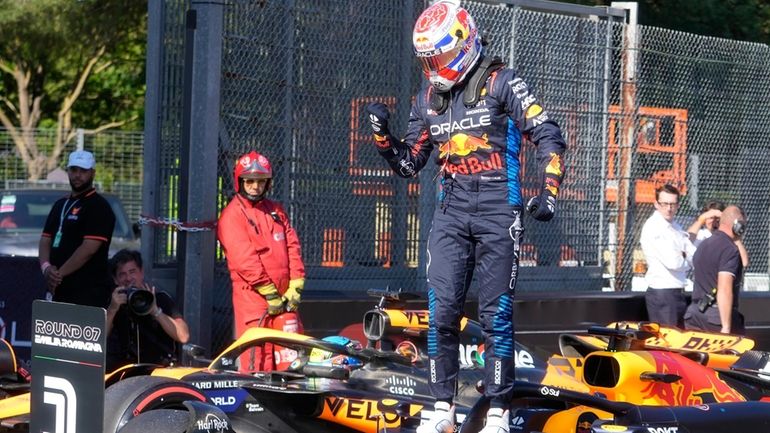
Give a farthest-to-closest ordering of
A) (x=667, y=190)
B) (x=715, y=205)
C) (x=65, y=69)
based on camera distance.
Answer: (x=65, y=69), (x=715, y=205), (x=667, y=190)

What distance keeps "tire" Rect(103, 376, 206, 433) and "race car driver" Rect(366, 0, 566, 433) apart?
114cm

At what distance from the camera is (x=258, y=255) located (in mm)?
8391

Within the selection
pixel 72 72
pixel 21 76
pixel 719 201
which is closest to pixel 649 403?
pixel 719 201

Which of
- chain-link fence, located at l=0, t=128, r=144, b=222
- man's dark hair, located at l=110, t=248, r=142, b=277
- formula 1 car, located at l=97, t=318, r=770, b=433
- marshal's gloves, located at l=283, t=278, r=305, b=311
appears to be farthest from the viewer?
chain-link fence, located at l=0, t=128, r=144, b=222

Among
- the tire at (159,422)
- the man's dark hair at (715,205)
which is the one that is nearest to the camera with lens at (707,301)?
the man's dark hair at (715,205)

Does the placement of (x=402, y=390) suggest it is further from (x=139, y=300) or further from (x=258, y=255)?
(x=258, y=255)

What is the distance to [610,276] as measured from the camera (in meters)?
11.4

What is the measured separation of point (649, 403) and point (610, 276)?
477cm

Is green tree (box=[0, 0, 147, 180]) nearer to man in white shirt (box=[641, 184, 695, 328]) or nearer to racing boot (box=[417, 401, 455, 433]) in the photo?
man in white shirt (box=[641, 184, 695, 328])

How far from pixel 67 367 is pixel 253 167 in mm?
4029

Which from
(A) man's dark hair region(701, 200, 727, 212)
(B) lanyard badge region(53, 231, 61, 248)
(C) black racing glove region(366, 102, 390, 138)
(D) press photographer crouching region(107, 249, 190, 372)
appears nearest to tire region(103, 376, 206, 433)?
(C) black racing glove region(366, 102, 390, 138)

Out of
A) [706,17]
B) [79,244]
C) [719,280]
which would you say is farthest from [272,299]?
[706,17]

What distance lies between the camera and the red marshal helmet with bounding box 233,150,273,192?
27.6 ft

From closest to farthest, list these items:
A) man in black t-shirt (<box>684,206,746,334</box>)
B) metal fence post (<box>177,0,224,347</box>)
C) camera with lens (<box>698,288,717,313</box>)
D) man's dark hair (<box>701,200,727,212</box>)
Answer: metal fence post (<box>177,0,224,347</box>), man in black t-shirt (<box>684,206,746,334</box>), camera with lens (<box>698,288,717,313</box>), man's dark hair (<box>701,200,727,212</box>)
